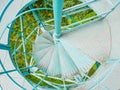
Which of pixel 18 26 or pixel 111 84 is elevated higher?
pixel 18 26

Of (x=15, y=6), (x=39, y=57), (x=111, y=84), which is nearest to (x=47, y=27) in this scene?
(x=15, y=6)

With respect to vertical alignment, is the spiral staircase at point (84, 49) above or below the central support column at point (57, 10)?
below

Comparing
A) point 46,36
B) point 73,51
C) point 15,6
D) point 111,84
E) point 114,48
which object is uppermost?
point 15,6

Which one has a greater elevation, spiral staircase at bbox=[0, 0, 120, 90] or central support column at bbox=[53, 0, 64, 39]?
central support column at bbox=[53, 0, 64, 39]

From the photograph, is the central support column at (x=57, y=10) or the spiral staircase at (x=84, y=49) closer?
the central support column at (x=57, y=10)

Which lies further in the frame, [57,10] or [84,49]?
[84,49]

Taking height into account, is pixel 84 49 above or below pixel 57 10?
below

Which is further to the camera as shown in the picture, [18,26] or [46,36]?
[18,26]

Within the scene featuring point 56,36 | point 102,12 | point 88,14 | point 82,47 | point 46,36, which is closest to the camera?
point 56,36

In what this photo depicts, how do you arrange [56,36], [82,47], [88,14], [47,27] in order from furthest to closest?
[88,14], [47,27], [82,47], [56,36]

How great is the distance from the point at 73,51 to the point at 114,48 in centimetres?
44

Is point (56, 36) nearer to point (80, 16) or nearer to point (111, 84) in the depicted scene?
point (111, 84)

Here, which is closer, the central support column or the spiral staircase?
the central support column

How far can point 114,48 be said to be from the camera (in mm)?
2805
